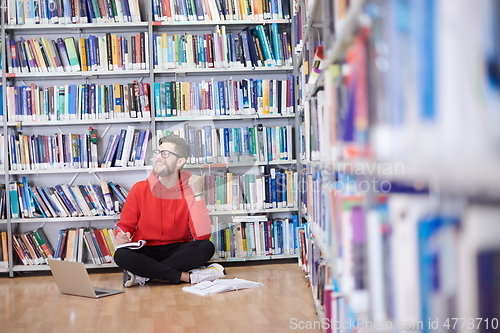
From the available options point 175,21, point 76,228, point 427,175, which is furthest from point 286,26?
point 427,175

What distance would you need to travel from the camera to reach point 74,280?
3.49 m

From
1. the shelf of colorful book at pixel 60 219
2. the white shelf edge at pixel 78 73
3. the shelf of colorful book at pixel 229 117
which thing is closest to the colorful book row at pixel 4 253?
the shelf of colorful book at pixel 60 219

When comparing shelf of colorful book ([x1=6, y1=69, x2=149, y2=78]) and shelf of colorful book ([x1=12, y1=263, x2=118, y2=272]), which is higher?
shelf of colorful book ([x1=6, y1=69, x2=149, y2=78])

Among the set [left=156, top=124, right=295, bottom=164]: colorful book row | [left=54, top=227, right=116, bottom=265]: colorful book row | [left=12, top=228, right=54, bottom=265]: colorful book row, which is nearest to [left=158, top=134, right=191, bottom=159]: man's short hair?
[left=156, top=124, right=295, bottom=164]: colorful book row

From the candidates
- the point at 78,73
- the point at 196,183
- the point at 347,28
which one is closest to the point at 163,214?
the point at 196,183

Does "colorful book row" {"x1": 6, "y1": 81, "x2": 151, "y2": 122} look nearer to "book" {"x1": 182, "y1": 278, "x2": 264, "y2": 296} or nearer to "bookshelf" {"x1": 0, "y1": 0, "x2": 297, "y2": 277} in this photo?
"bookshelf" {"x1": 0, "y1": 0, "x2": 297, "y2": 277}

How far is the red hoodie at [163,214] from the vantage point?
395 cm

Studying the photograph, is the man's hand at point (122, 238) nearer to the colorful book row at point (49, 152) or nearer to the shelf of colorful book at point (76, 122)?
the colorful book row at point (49, 152)

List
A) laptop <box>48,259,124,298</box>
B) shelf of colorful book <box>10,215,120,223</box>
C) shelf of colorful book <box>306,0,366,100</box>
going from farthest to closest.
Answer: shelf of colorful book <box>10,215,120,223</box> → laptop <box>48,259,124,298</box> → shelf of colorful book <box>306,0,366,100</box>

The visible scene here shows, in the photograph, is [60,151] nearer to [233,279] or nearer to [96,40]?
[96,40]

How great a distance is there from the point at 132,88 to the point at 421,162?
12.1 feet

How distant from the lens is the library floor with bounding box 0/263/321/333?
2.71 metres

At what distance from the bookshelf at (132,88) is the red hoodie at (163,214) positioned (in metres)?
0.33

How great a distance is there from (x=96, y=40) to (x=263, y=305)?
244 cm
